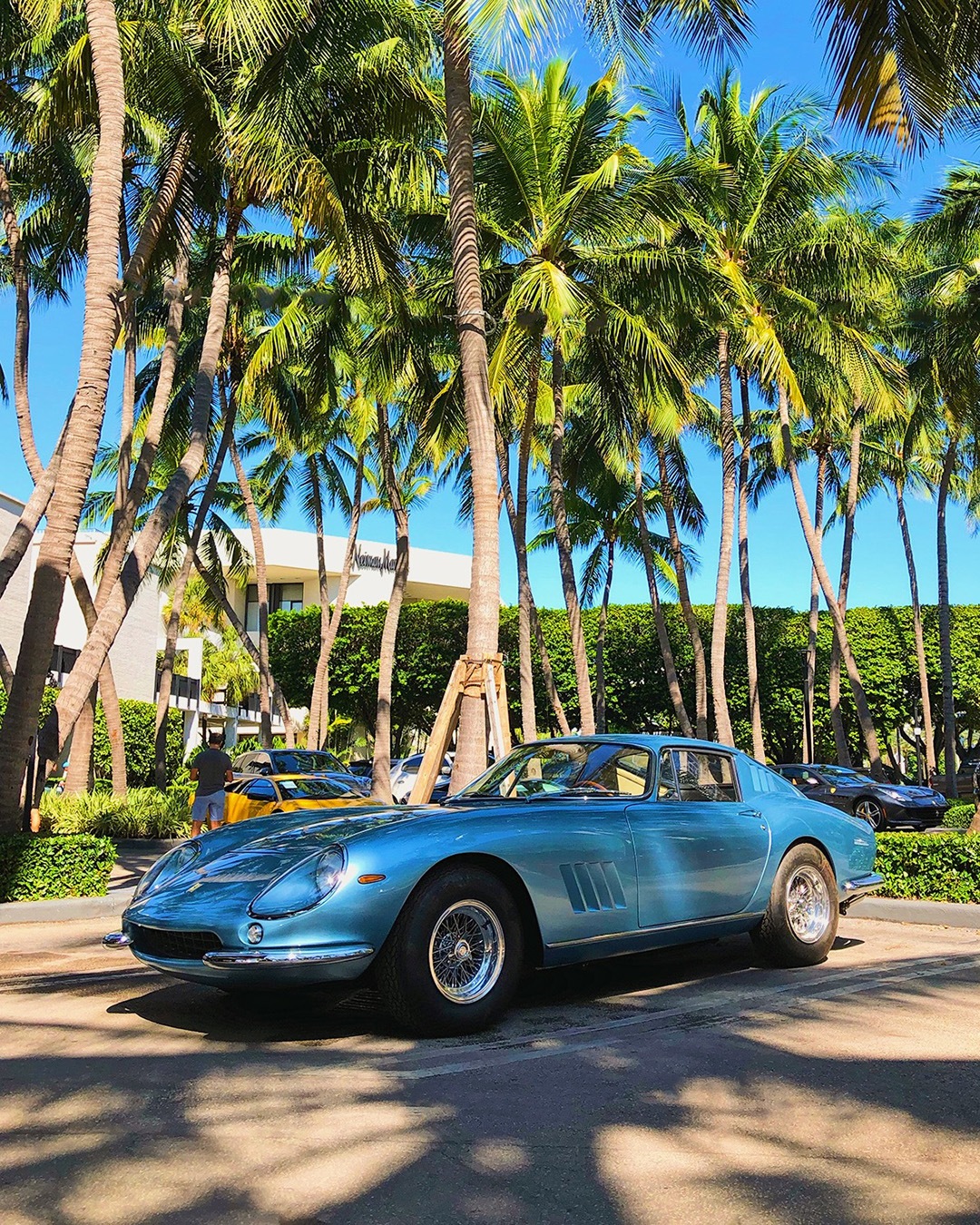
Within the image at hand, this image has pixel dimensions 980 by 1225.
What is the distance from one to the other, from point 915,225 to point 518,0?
16.1 metres

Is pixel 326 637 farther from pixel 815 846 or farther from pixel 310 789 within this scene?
pixel 815 846

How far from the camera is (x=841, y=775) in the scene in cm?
2206

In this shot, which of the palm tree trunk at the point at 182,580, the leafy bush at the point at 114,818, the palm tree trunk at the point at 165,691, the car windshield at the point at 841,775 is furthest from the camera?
the palm tree trunk at the point at 165,691

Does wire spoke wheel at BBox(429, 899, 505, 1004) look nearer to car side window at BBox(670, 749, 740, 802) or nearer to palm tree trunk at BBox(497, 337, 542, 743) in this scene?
car side window at BBox(670, 749, 740, 802)

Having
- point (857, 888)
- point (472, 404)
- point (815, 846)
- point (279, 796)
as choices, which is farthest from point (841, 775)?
point (815, 846)

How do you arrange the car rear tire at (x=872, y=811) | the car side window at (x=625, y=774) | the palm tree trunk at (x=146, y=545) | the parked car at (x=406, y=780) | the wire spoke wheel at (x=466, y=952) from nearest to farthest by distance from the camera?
the wire spoke wheel at (x=466, y=952), the car side window at (x=625, y=774), the palm tree trunk at (x=146, y=545), the car rear tire at (x=872, y=811), the parked car at (x=406, y=780)

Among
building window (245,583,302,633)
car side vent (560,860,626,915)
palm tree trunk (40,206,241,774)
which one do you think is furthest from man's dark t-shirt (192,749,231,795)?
building window (245,583,302,633)

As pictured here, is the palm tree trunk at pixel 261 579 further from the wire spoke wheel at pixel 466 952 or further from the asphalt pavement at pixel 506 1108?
the wire spoke wheel at pixel 466 952

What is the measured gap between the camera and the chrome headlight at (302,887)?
14.6 ft

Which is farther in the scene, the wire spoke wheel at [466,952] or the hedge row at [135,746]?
the hedge row at [135,746]

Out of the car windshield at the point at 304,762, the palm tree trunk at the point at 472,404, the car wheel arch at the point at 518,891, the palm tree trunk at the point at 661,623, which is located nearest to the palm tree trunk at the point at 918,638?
the palm tree trunk at the point at 661,623

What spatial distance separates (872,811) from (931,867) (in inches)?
488

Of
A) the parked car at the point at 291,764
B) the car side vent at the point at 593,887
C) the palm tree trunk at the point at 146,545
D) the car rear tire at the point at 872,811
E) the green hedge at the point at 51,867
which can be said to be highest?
the palm tree trunk at the point at 146,545

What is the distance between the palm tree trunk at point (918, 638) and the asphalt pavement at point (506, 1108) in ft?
100
